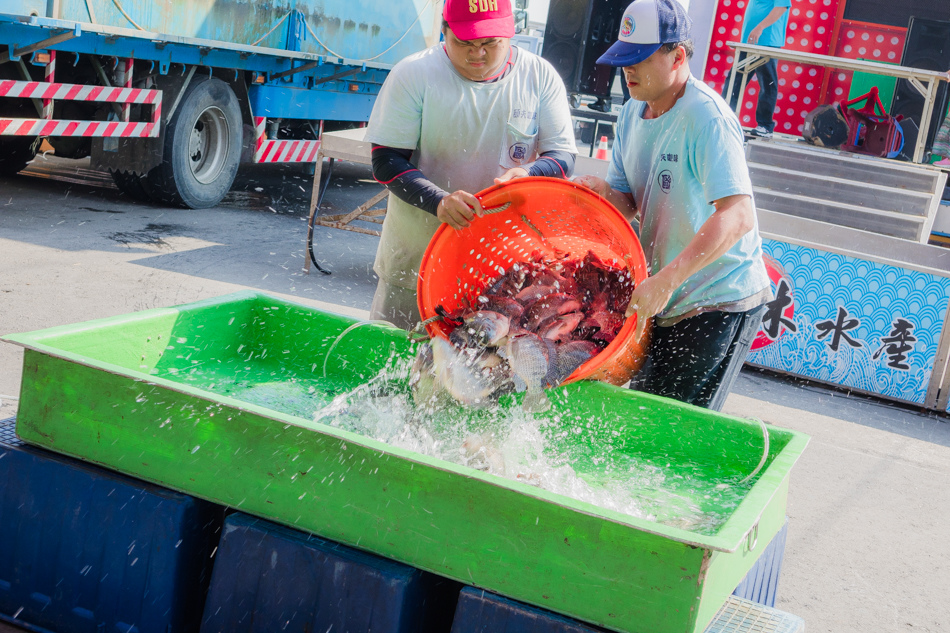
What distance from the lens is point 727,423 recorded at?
284cm

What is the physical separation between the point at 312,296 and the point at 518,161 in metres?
3.79

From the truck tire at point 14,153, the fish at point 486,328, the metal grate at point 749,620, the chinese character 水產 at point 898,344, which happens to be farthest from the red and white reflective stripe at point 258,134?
the metal grate at point 749,620

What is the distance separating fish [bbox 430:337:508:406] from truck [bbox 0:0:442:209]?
5259 mm

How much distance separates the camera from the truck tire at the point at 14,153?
9.20 metres

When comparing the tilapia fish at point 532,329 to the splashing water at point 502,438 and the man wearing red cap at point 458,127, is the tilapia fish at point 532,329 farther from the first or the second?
the man wearing red cap at point 458,127

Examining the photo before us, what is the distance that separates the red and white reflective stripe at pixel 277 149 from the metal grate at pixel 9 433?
289 inches

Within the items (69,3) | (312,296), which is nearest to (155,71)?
(69,3)

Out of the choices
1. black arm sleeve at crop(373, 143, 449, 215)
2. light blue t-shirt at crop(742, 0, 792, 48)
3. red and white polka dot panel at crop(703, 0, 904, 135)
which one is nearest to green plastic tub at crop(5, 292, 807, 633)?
black arm sleeve at crop(373, 143, 449, 215)

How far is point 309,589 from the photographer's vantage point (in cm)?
224

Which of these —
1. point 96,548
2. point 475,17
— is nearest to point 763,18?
Result: point 475,17

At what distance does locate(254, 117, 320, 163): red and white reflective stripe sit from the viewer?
9945 millimetres

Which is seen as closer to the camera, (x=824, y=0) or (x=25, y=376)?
(x=25, y=376)

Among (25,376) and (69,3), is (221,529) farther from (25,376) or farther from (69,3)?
(69,3)

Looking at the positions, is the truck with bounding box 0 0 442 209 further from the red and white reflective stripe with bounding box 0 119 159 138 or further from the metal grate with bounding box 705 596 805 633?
the metal grate with bounding box 705 596 805 633
